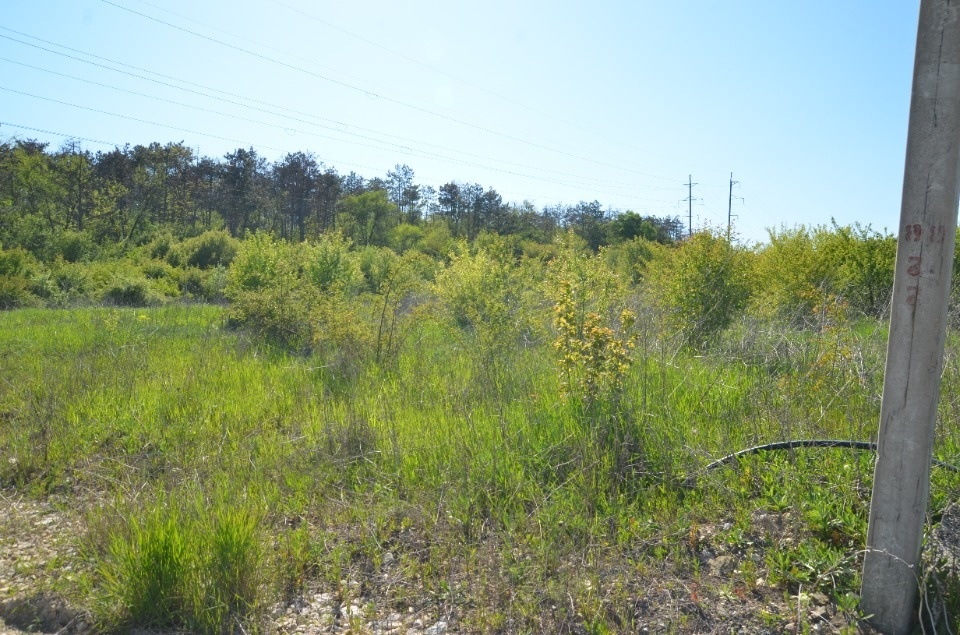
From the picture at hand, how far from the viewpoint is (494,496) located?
4.68 metres

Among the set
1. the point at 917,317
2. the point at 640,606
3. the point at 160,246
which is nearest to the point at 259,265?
the point at 640,606

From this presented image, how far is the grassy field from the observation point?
3.59m

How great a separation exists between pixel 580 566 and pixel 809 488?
157 cm

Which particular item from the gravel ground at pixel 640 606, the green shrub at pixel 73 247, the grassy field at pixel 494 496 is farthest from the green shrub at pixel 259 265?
the green shrub at pixel 73 247

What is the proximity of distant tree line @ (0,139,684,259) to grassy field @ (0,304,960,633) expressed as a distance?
122 ft

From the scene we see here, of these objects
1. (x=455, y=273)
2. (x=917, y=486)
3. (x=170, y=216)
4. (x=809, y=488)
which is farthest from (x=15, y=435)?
(x=170, y=216)

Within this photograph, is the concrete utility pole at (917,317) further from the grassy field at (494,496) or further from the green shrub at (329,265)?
the green shrub at (329,265)

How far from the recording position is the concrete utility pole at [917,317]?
281cm

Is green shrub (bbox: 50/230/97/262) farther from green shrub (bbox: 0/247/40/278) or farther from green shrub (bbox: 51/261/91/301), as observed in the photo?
green shrub (bbox: 51/261/91/301)

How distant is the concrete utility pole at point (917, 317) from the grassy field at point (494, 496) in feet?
0.72

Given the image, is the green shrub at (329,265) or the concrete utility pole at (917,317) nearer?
the concrete utility pole at (917,317)

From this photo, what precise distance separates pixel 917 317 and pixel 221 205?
188ft

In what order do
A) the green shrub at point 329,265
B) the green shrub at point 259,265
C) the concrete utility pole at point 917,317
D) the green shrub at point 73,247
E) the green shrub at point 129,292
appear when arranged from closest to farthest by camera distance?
the concrete utility pole at point 917,317 → the green shrub at point 259,265 → the green shrub at point 329,265 → the green shrub at point 129,292 → the green shrub at point 73,247

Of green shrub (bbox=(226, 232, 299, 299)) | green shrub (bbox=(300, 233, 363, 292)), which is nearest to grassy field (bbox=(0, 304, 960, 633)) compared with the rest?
green shrub (bbox=(226, 232, 299, 299))
